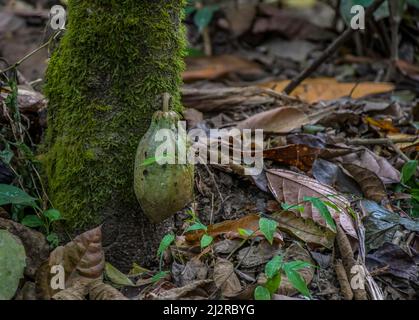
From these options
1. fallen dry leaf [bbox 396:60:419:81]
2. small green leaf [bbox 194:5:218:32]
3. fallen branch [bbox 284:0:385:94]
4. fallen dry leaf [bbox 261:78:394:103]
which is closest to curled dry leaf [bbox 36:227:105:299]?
fallen branch [bbox 284:0:385:94]

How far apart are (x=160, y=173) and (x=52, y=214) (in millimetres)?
415

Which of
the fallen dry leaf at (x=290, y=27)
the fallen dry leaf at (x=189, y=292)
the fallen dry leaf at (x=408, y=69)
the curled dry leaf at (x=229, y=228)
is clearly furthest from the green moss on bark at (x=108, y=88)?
the fallen dry leaf at (x=290, y=27)

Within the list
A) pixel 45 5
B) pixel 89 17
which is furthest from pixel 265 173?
pixel 45 5

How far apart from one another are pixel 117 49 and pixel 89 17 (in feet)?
0.44

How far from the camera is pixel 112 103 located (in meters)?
1.83

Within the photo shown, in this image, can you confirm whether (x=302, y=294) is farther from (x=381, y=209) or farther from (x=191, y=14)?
(x=191, y=14)

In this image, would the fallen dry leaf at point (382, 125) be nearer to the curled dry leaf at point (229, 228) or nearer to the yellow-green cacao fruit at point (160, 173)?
the curled dry leaf at point (229, 228)

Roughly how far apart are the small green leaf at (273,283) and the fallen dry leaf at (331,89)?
2310 mm

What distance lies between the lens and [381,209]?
2.10m

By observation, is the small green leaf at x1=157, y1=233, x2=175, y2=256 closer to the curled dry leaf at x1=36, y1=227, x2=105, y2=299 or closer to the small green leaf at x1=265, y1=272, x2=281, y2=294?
the curled dry leaf at x1=36, y1=227, x2=105, y2=299

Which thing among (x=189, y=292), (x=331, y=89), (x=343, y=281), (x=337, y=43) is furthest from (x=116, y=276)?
(x=331, y=89)

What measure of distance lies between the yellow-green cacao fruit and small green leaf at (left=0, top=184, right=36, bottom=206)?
15.1 inches

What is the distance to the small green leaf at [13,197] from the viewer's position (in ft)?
6.04

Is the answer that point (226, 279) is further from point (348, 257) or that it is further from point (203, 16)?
point (203, 16)
